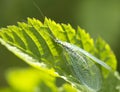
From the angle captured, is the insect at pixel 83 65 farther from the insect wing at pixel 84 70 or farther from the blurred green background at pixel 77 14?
the blurred green background at pixel 77 14

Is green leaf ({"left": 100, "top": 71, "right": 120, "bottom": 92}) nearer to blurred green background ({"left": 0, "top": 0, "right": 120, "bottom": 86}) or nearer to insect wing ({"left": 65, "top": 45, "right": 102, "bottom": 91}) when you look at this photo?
insect wing ({"left": 65, "top": 45, "right": 102, "bottom": 91})

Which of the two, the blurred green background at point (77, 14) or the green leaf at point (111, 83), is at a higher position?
the blurred green background at point (77, 14)

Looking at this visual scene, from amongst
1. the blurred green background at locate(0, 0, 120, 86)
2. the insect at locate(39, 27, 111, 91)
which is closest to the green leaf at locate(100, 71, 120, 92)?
the insect at locate(39, 27, 111, 91)

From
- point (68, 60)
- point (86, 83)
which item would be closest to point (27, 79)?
point (68, 60)

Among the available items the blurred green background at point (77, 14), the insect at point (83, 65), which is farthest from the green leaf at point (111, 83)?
the blurred green background at point (77, 14)

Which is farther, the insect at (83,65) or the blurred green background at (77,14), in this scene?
the blurred green background at (77,14)

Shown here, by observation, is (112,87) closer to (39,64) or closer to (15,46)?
(39,64)

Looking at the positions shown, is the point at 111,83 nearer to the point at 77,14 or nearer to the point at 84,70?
the point at 84,70
